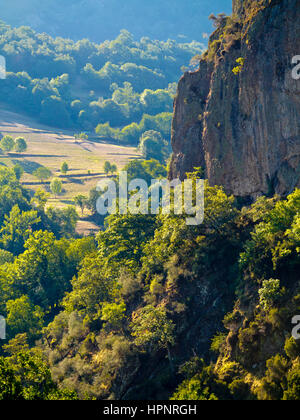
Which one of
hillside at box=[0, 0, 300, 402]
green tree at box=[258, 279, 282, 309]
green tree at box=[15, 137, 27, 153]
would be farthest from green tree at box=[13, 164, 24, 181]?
green tree at box=[258, 279, 282, 309]

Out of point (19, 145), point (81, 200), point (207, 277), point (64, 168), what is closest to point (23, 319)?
point (207, 277)

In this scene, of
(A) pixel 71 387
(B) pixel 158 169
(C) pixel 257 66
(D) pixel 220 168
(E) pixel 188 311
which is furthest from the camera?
(B) pixel 158 169

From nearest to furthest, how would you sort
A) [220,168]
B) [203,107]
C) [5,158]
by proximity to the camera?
1. [220,168]
2. [203,107]
3. [5,158]

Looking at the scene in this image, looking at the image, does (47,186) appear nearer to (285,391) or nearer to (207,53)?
(207,53)

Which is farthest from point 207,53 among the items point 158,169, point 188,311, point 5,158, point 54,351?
point 5,158

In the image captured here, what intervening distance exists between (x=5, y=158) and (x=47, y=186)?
37.4 metres

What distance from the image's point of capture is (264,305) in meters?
47.4

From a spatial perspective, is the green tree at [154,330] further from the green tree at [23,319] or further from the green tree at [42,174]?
the green tree at [42,174]

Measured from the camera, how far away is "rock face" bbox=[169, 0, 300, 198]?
5703 cm

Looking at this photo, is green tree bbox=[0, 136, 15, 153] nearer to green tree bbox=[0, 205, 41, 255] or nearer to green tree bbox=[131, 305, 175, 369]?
green tree bbox=[0, 205, 41, 255]

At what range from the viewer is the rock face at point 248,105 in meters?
57.0

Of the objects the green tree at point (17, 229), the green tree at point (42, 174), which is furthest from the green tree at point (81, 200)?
the green tree at point (42, 174)

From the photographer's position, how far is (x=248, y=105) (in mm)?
63094

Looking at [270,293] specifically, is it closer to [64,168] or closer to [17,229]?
[17,229]
